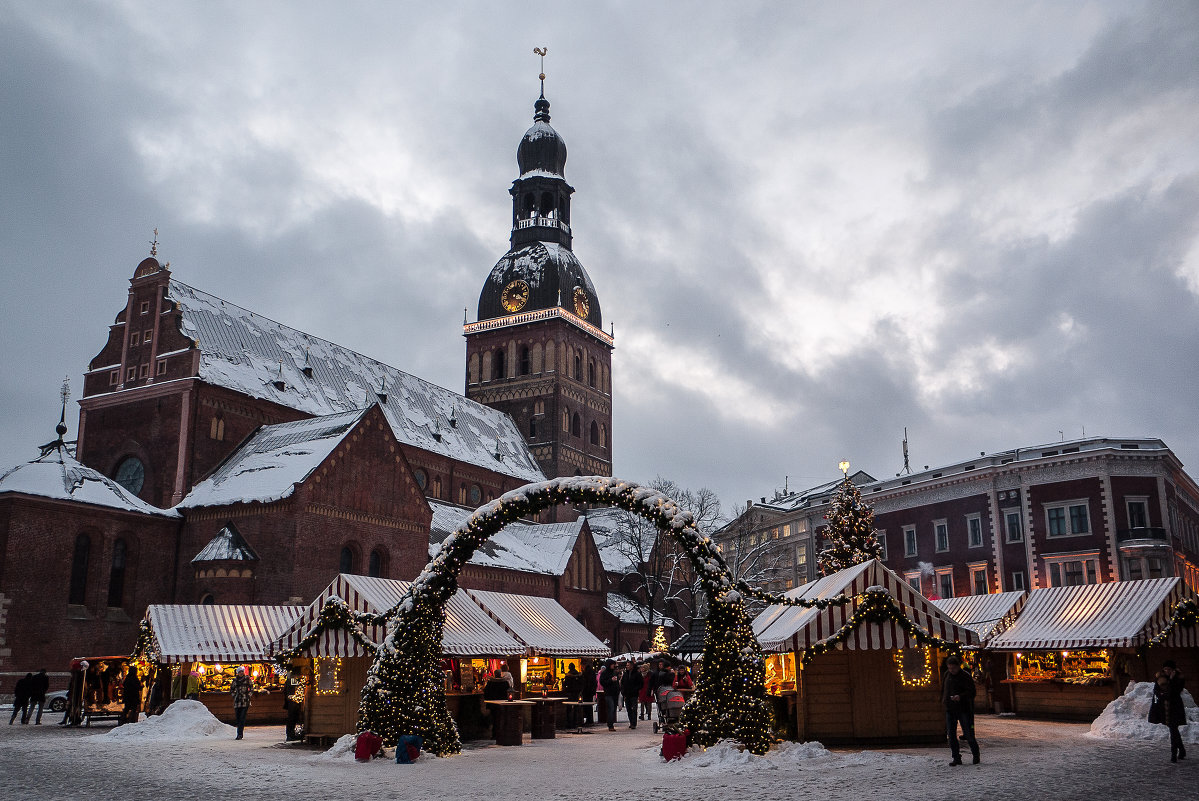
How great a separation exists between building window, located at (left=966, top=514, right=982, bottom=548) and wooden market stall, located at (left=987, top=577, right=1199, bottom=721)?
1998cm

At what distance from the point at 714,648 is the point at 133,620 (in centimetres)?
2725

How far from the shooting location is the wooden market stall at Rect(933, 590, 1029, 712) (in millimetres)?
28469

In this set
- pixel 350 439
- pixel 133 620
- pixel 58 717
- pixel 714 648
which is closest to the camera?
pixel 714 648

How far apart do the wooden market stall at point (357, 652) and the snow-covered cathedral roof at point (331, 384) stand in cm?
2104

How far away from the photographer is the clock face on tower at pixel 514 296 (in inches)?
2906

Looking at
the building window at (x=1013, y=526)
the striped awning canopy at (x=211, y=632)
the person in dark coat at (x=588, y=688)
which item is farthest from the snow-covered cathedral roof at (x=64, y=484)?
the building window at (x=1013, y=526)

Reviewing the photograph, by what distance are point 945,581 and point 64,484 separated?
38326mm

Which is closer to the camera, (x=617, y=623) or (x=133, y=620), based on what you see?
(x=133, y=620)

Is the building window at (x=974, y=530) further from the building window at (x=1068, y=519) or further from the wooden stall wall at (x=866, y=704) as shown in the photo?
the wooden stall wall at (x=866, y=704)

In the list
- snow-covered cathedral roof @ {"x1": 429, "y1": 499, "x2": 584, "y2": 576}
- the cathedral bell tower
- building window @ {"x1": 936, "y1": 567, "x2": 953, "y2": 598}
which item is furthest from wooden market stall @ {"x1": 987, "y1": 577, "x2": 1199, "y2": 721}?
the cathedral bell tower

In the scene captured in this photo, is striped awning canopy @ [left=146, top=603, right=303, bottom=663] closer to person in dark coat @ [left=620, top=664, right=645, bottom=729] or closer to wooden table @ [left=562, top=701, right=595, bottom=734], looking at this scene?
wooden table @ [left=562, top=701, right=595, bottom=734]

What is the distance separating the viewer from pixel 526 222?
75375 mm

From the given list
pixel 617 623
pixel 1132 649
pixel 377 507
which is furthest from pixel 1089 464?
pixel 377 507

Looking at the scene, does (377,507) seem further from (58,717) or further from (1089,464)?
(1089,464)
